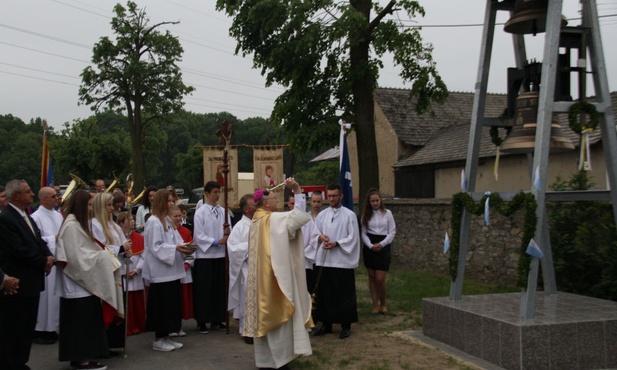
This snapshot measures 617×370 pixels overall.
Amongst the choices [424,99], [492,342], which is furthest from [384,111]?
[492,342]

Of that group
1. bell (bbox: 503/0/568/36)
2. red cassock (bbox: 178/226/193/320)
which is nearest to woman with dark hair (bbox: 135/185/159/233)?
red cassock (bbox: 178/226/193/320)

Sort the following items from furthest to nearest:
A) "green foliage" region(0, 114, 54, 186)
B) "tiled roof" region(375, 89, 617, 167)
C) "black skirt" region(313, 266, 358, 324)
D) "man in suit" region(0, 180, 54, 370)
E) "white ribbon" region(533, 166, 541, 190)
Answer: "green foliage" region(0, 114, 54, 186)
"tiled roof" region(375, 89, 617, 167)
"black skirt" region(313, 266, 358, 324)
"white ribbon" region(533, 166, 541, 190)
"man in suit" region(0, 180, 54, 370)

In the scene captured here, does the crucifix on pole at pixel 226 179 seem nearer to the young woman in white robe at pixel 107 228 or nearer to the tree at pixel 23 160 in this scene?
the young woman in white robe at pixel 107 228

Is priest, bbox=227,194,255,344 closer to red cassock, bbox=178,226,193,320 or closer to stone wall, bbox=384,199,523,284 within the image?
red cassock, bbox=178,226,193,320

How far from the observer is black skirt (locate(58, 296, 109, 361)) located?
6.16 m

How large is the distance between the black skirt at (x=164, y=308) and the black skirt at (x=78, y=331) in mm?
1090

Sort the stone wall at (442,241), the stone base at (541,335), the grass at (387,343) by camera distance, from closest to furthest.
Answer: the stone base at (541,335) → the grass at (387,343) → the stone wall at (442,241)

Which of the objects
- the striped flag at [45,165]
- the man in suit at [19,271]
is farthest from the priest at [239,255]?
the striped flag at [45,165]

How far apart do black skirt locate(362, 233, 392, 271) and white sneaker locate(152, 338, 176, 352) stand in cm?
318

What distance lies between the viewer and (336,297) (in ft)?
25.9

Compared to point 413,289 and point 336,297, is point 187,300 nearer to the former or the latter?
point 336,297

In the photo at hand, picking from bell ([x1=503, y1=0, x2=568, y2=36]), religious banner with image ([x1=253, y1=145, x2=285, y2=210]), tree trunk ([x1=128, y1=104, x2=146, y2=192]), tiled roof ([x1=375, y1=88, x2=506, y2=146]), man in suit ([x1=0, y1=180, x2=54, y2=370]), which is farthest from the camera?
tree trunk ([x1=128, y1=104, x2=146, y2=192])

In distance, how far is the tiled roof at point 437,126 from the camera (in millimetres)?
23328

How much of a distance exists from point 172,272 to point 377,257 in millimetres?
3124
